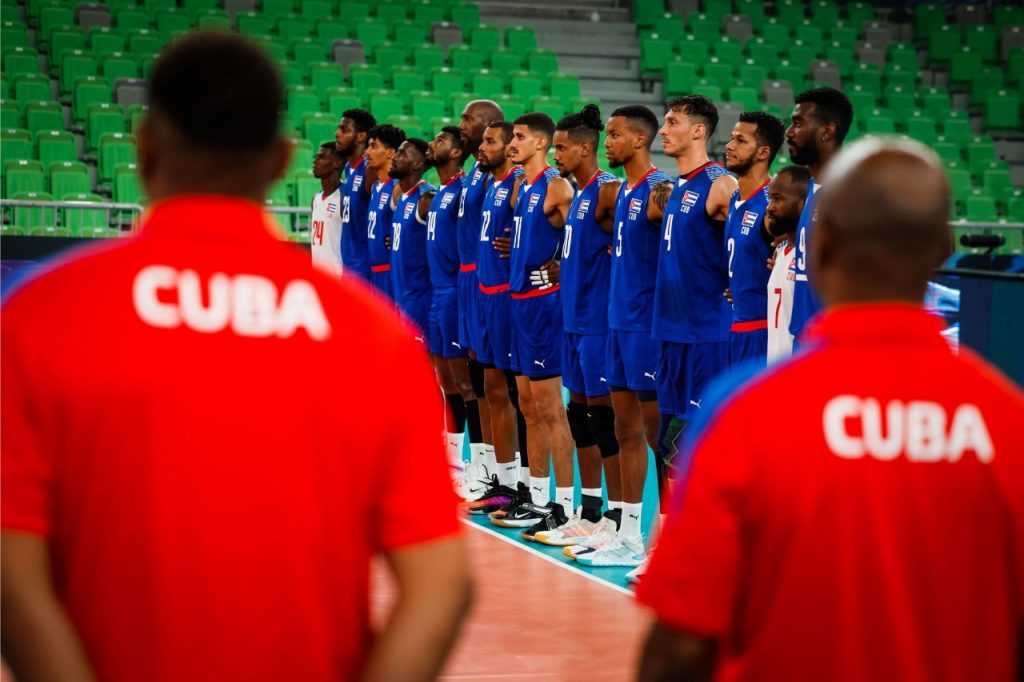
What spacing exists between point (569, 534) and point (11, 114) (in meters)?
9.49

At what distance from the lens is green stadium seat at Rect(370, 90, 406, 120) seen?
15391 millimetres

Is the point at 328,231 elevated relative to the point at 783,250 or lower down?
lower down

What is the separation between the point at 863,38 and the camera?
2069 cm

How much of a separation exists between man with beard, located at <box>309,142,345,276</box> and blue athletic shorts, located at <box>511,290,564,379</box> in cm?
332

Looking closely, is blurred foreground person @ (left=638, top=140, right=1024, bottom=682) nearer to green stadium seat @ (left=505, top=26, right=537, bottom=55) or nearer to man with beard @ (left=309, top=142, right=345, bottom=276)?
man with beard @ (left=309, top=142, right=345, bottom=276)

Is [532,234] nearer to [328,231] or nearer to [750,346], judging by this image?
[750,346]

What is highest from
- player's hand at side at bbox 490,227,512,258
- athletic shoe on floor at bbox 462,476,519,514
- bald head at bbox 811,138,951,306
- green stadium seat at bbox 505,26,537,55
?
green stadium seat at bbox 505,26,537,55

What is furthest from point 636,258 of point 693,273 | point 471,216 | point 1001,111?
point 1001,111

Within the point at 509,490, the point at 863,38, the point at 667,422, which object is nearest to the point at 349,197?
the point at 509,490

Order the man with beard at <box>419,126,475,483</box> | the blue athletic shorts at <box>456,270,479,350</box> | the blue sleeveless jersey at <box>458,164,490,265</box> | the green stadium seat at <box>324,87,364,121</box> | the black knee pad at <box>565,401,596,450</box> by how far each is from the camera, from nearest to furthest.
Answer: the black knee pad at <box>565,401,596,450</box>
the blue athletic shorts at <box>456,270,479,350</box>
the blue sleeveless jersey at <box>458,164,490,265</box>
the man with beard at <box>419,126,475,483</box>
the green stadium seat at <box>324,87,364,121</box>

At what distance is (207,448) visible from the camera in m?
1.51

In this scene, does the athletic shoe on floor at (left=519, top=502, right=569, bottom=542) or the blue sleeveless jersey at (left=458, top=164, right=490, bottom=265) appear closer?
the athletic shoe on floor at (left=519, top=502, right=569, bottom=542)

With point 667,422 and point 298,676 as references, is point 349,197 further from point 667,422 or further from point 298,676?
point 298,676

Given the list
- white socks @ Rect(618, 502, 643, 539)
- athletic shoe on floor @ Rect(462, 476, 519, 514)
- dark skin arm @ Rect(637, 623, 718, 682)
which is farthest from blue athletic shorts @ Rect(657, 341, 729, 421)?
dark skin arm @ Rect(637, 623, 718, 682)
